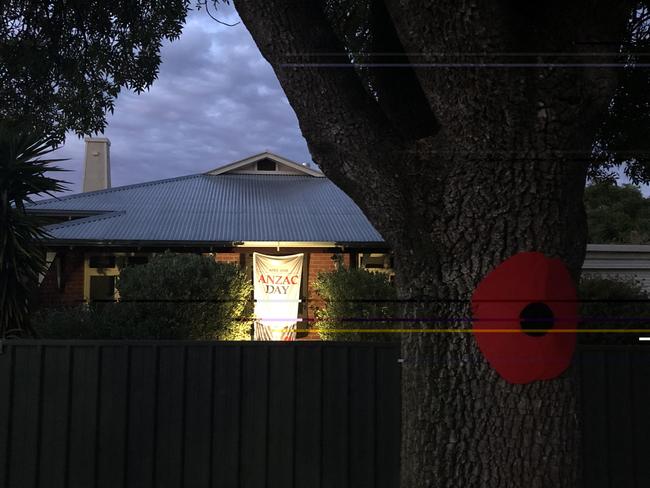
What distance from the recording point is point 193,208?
14719 millimetres

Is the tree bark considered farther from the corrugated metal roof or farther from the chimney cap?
the chimney cap

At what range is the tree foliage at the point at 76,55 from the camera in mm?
6770

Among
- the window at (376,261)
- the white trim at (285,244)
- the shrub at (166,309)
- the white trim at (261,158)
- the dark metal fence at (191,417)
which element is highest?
the white trim at (261,158)

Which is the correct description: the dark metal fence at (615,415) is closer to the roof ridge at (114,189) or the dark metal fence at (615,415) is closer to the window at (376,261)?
the window at (376,261)

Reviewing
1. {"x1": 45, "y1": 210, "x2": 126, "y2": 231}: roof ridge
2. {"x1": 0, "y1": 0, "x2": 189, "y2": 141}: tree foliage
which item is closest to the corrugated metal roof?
{"x1": 45, "y1": 210, "x2": 126, "y2": 231}: roof ridge

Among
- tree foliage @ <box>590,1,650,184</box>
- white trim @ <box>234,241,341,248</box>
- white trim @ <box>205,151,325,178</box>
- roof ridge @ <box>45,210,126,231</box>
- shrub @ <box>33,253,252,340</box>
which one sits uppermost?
white trim @ <box>205,151,325,178</box>

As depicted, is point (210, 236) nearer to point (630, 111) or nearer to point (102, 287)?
point (102, 287)

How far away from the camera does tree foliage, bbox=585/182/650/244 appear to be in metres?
25.4

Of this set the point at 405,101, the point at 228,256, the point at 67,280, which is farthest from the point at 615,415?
the point at 67,280

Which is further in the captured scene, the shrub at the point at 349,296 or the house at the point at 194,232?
the house at the point at 194,232

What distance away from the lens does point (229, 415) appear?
4785 mm

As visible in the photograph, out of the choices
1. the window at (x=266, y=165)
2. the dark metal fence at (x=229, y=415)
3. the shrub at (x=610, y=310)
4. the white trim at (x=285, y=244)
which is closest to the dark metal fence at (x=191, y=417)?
the dark metal fence at (x=229, y=415)

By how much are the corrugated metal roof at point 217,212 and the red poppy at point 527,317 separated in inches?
349

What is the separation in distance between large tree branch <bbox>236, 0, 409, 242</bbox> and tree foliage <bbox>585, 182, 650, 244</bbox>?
23532mm
